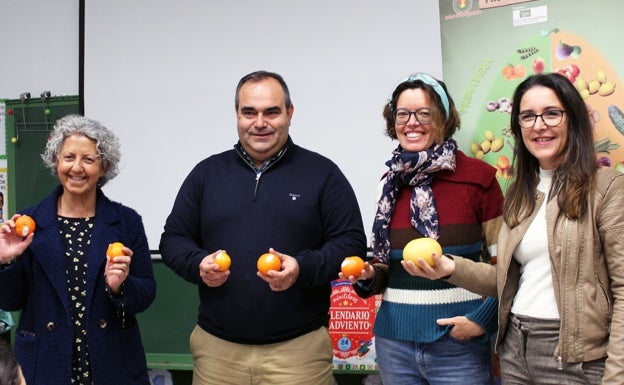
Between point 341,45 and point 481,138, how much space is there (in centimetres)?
86

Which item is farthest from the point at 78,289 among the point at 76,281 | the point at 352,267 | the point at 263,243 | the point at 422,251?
the point at 422,251

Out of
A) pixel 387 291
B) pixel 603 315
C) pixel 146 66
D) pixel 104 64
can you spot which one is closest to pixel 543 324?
pixel 603 315

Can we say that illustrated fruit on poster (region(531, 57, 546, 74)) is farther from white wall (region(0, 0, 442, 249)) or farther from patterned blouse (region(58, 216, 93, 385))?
patterned blouse (region(58, 216, 93, 385))

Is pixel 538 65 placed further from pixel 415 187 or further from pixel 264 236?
pixel 264 236

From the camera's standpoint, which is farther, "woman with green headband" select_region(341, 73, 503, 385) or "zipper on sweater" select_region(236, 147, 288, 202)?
"zipper on sweater" select_region(236, 147, 288, 202)

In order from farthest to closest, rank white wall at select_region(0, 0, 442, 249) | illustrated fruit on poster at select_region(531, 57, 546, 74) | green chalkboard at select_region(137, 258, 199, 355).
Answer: green chalkboard at select_region(137, 258, 199, 355) → white wall at select_region(0, 0, 442, 249) → illustrated fruit on poster at select_region(531, 57, 546, 74)

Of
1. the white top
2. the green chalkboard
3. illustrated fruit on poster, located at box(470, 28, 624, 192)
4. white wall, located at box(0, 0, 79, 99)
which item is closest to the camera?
the white top

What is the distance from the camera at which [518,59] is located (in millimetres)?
2582

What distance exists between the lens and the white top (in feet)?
5.51

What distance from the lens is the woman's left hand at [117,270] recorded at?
1.89 metres

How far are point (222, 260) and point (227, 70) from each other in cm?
165

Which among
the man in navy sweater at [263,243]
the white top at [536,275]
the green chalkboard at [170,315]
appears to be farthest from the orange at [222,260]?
the green chalkboard at [170,315]

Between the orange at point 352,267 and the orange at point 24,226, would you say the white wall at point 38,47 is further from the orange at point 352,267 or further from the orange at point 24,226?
the orange at point 352,267

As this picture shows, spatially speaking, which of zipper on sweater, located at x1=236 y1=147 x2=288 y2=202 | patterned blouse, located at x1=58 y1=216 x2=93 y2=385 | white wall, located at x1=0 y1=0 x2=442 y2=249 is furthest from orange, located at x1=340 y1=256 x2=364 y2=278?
white wall, located at x1=0 y1=0 x2=442 y2=249
